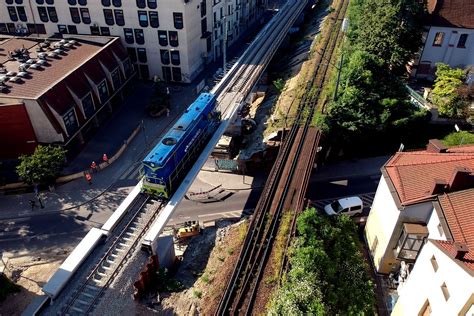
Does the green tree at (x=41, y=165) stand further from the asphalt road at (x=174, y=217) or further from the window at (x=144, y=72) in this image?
the window at (x=144, y=72)

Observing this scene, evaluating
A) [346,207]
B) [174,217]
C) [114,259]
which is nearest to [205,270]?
[114,259]

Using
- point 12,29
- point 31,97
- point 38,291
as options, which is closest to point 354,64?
point 31,97

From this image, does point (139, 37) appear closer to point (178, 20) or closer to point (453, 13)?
point (178, 20)

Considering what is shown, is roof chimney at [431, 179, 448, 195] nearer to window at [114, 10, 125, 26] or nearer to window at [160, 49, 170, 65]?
window at [160, 49, 170, 65]

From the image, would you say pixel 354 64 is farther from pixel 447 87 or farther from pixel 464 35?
pixel 464 35

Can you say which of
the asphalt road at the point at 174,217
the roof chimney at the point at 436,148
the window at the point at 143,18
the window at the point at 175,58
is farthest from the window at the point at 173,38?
the roof chimney at the point at 436,148

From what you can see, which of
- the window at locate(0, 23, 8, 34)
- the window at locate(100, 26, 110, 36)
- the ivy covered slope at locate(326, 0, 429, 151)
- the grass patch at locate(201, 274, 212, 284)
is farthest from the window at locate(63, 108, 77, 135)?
the window at locate(0, 23, 8, 34)
